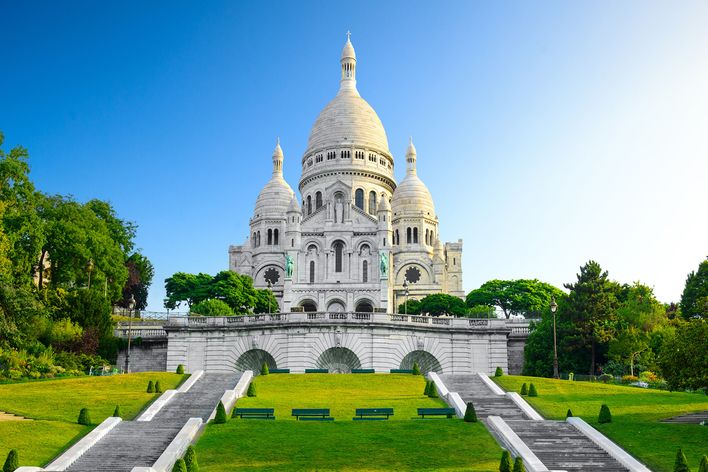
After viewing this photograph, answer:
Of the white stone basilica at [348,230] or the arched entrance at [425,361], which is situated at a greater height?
the white stone basilica at [348,230]

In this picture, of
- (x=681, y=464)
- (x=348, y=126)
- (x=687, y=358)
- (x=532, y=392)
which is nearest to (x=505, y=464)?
(x=681, y=464)

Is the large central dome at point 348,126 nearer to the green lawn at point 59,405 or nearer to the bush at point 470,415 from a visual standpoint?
the green lawn at point 59,405

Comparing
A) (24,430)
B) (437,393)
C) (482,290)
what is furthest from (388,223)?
(24,430)

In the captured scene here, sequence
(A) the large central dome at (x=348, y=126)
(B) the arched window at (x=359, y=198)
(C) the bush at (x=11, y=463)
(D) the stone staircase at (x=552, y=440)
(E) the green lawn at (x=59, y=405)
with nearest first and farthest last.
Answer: (C) the bush at (x=11, y=463)
(D) the stone staircase at (x=552, y=440)
(E) the green lawn at (x=59, y=405)
(B) the arched window at (x=359, y=198)
(A) the large central dome at (x=348, y=126)

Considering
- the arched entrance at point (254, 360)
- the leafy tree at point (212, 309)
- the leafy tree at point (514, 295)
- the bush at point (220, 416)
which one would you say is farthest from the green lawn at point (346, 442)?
the leafy tree at point (514, 295)

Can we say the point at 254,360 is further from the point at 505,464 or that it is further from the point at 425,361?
the point at 505,464

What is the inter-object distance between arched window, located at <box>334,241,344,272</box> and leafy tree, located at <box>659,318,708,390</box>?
71.6m

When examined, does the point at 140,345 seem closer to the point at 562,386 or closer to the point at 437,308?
the point at 562,386

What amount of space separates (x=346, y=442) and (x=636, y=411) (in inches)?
541

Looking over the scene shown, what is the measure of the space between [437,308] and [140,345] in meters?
49.7

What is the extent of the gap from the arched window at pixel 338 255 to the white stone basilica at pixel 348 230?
0.41 ft

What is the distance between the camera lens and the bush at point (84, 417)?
110 ft

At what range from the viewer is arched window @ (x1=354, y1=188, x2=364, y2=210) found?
11631 cm

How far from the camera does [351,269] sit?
10344 centimetres
